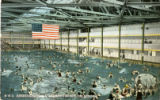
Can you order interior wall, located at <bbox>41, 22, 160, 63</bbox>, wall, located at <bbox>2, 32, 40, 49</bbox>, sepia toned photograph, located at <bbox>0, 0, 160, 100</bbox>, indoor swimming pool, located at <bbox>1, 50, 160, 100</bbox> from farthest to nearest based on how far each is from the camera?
interior wall, located at <bbox>41, 22, 160, 63</bbox>
wall, located at <bbox>2, 32, 40, 49</bbox>
sepia toned photograph, located at <bbox>0, 0, 160, 100</bbox>
indoor swimming pool, located at <bbox>1, 50, 160, 100</bbox>

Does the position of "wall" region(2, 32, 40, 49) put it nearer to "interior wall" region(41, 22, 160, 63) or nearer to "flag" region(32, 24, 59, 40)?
"flag" region(32, 24, 59, 40)

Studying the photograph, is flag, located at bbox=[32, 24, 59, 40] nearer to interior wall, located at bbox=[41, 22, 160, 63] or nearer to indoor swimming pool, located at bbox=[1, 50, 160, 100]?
indoor swimming pool, located at bbox=[1, 50, 160, 100]

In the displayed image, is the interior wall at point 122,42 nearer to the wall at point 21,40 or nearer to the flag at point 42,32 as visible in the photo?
the flag at point 42,32

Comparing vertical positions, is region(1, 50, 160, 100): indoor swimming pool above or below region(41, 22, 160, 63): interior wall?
below

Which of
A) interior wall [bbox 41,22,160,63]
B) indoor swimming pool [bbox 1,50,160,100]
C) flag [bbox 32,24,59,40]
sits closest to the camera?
indoor swimming pool [bbox 1,50,160,100]

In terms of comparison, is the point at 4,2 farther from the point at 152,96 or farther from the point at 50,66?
the point at 152,96

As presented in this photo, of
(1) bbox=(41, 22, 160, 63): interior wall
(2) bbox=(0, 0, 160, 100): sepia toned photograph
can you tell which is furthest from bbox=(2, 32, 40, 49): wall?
(1) bbox=(41, 22, 160, 63): interior wall

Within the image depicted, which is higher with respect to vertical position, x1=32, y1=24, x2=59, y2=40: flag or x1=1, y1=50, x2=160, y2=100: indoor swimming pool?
x1=32, y1=24, x2=59, y2=40: flag

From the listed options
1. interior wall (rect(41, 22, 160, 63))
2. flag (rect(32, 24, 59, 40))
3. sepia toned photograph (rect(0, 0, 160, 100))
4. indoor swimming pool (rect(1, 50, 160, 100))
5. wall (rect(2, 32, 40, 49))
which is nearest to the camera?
indoor swimming pool (rect(1, 50, 160, 100))

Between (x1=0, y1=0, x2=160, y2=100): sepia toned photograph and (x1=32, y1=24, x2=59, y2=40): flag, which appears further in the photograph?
(x1=32, y1=24, x2=59, y2=40): flag

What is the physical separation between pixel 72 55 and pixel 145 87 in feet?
32.8

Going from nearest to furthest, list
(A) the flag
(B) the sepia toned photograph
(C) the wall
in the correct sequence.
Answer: (B) the sepia toned photograph → (C) the wall → (A) the flag

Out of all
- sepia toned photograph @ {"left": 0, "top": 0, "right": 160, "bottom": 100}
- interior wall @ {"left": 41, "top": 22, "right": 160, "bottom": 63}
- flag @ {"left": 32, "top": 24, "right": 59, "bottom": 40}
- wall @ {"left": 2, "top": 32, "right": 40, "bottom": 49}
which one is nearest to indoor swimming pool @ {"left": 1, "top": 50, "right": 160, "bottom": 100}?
sepia toned photograph @ {"left": 0, "top": 0, "right": 160, "bottom": 100}

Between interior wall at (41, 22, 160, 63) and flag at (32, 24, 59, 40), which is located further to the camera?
interior wall at (41, 22, 160, 63)
